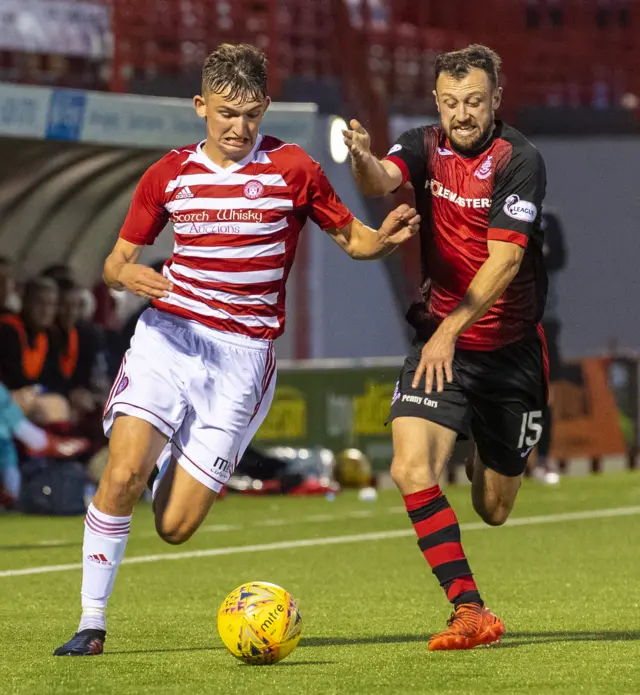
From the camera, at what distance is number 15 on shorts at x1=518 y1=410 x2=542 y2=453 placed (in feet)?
24.9

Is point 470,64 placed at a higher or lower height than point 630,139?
higher

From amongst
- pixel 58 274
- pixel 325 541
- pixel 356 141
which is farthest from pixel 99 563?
pixel 58 274

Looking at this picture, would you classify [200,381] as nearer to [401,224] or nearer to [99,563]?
[99,563]

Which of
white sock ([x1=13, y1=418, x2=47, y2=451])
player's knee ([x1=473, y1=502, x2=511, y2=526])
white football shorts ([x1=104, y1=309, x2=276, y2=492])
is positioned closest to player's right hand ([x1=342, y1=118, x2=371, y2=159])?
white football shorts ([x1=104, y1=309, x2=276, y2=492])

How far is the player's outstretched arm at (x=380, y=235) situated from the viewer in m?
6.68

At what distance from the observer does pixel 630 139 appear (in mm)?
24859

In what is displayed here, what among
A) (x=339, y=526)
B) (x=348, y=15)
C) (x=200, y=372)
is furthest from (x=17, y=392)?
(x=348, y=15)

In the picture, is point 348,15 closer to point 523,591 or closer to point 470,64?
point 523,591

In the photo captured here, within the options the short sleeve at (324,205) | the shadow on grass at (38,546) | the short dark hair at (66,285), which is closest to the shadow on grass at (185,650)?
the short sleeve at (324,205)

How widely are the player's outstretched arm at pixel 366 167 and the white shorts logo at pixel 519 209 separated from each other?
1.41 feet

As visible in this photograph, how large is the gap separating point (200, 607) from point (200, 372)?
1.79 metres

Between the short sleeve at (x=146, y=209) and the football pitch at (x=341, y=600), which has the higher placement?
the short sleeve at (x=146, y=209)

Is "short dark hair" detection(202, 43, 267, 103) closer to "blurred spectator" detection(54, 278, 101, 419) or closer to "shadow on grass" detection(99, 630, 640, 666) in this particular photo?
"shadow on grass" detection(99, 630, 640, 666)

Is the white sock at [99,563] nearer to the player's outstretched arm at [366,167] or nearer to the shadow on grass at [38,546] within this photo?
the player's outstretched arm at [366,167]
